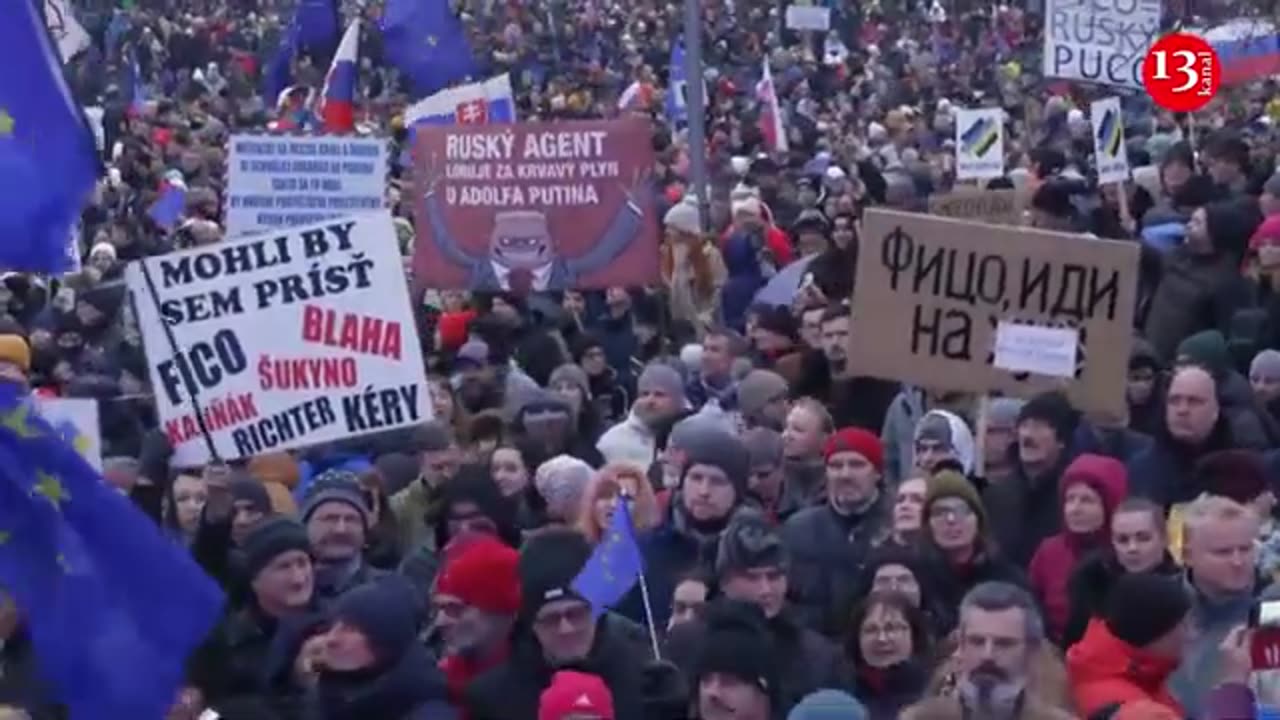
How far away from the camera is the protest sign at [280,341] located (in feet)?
26.2

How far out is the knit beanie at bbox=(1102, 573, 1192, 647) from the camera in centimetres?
560

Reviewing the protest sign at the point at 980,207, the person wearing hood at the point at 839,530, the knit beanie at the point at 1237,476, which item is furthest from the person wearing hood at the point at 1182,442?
the protest sign at the point at 980,207

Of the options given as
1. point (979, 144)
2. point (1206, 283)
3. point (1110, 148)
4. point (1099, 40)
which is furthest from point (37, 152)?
point (979, 144)

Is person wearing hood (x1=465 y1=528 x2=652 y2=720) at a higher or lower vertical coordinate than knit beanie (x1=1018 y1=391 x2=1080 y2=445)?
higher

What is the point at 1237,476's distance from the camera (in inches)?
265

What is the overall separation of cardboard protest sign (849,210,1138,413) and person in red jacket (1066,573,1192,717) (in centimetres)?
219

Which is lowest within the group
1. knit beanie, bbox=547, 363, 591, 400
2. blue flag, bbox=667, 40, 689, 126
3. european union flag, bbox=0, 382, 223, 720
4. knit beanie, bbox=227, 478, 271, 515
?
blue flag, bbox=667, 40, 689, 126

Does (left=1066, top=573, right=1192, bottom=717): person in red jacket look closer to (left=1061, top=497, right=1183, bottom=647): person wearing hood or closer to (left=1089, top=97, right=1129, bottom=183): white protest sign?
(left=1061, top=497, right=1183, bottom=647): person wearing hood

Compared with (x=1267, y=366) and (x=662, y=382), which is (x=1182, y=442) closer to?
(x=1267, y=366)

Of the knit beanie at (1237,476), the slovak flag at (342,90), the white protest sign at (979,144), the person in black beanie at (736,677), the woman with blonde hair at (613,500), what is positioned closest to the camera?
the person in black beanie at (736,677)

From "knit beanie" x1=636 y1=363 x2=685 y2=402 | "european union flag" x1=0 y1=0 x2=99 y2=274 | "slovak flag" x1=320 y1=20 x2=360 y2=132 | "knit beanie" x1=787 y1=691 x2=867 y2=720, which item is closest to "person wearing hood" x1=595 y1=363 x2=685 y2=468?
"knit beanie" x1=636 y1=363 x2=685 y2=402

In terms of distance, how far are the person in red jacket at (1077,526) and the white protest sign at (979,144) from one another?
10.3m

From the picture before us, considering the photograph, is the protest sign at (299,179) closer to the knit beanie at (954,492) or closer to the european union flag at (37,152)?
the knit beanie at (954,492)

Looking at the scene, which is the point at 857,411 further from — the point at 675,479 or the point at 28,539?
the point at 28,539
